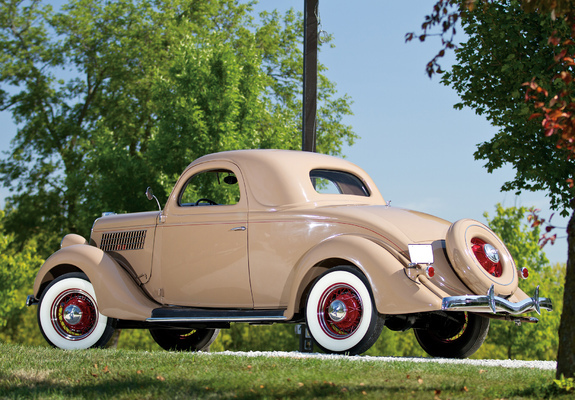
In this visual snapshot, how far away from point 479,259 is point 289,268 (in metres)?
2.04

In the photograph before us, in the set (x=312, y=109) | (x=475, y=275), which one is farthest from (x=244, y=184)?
(x=312, y=109)

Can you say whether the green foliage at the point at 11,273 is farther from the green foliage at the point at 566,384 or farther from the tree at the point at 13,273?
the green foliage at the point at 566,384

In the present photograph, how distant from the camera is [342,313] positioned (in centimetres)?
702

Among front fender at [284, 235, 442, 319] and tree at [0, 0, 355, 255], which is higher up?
tree at [0, 0, 355, 255]

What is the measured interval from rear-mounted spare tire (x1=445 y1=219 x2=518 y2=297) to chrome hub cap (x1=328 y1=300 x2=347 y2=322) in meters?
1.22

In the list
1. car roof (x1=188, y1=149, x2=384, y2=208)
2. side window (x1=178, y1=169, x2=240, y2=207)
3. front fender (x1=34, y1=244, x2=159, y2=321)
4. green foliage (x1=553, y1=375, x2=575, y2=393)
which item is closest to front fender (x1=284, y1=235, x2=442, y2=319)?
car roof (x1=188, y1=149, x2=384, y2=208)

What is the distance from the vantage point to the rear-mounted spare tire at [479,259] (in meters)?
6.93

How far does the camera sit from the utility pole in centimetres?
1258

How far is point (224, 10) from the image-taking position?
107 ft

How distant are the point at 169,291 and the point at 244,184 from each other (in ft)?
5.55

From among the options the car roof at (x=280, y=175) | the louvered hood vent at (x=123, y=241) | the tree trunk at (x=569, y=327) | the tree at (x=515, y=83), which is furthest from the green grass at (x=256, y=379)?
the tree at (x=515, y=83)

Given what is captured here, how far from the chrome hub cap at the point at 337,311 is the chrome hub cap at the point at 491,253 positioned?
65.8 inches

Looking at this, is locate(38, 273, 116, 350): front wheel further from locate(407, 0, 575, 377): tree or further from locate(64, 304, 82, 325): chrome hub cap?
locate(407, 0, 575, 377): tree

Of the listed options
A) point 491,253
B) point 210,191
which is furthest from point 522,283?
point 491,253
